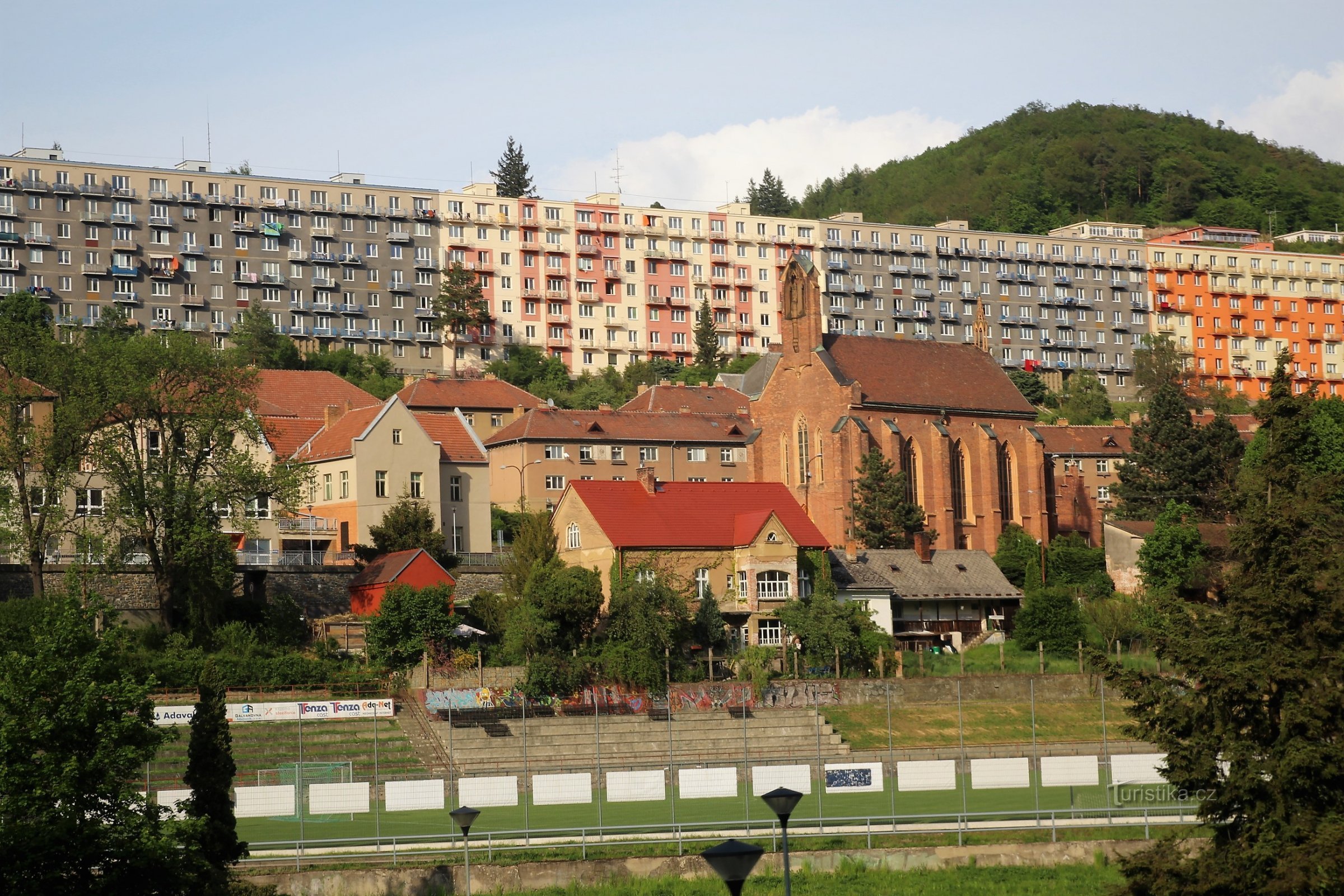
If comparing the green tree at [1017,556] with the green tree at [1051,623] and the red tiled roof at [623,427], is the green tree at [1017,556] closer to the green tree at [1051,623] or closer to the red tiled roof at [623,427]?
the green tree at [1051,623]

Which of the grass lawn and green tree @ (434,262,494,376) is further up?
green tree @ (434,262,494,376)

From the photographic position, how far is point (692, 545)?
7169cm

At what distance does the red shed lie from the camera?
68375 mm

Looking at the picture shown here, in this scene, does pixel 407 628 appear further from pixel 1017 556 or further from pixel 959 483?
pixel 959 483

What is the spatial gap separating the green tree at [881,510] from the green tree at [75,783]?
186 ft

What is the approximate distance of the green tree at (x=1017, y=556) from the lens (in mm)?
86312

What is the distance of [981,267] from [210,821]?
14001 centimetres

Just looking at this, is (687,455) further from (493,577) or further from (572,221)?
(572,221)

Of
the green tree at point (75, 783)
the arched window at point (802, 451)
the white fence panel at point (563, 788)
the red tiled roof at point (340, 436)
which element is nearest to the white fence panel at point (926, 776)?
→ the white fence panel at point (563, 788)

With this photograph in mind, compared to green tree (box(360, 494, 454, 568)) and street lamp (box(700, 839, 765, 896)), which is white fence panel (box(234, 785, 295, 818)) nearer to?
street lamp (box(700, 839, 765, 896))

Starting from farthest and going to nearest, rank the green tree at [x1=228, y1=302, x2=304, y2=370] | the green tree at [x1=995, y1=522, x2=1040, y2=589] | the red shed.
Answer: the green tree at [x1=228, y1=302, x2=304, y2=370], the green tree at [x1=995, y1=522, x2=1040, y2=589], the red shed

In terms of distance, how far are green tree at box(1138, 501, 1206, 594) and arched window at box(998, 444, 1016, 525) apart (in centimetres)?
1347

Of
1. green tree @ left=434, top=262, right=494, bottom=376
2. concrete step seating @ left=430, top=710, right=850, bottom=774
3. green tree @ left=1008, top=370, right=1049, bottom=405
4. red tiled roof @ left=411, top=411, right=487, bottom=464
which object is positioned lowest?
concrete step seating @ left=430, top=710, right=850, bottom=774

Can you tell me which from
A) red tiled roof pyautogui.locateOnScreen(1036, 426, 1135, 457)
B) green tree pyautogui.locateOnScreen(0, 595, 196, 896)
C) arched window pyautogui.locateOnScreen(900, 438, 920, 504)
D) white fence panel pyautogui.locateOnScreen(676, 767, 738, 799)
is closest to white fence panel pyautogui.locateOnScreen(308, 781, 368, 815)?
white fence panel pyautogui.locateOnScreen(676, 767, 738, 799)
